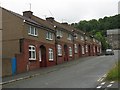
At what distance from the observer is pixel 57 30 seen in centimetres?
4291

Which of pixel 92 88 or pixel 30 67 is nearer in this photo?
pixel 92 88

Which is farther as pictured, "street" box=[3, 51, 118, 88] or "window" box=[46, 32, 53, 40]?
"window" box=[46, 32, 53, 40]

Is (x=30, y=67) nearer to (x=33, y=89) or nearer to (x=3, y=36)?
(x=3, y=36)

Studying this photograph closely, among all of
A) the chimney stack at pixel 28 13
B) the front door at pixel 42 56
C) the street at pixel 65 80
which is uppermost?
the chimney stack at pixel 28 13

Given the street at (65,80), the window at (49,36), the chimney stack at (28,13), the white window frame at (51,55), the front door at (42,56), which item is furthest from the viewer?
the chimney stack at (28,13)

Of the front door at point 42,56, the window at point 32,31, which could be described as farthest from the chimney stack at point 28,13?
the window at point 32,31

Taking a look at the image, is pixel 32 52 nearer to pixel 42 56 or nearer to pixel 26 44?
pixel 26 44

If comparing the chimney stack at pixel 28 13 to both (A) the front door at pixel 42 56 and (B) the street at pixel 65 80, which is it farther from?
(B) the street at pixel 65 80

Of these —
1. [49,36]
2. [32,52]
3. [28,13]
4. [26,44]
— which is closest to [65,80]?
[26,44]

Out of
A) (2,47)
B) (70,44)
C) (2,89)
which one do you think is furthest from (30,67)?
(70,44)

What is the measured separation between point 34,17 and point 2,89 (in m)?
26.3

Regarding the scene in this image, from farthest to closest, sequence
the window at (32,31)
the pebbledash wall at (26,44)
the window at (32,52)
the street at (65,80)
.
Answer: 1. the window at (32,31)
2. the window at (32,52)
3. the pebbledash wall at (26,44)
4. the street at (65,80)

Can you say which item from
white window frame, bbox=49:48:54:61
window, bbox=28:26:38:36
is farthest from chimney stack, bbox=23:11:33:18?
window, bbox=28:26:38:36

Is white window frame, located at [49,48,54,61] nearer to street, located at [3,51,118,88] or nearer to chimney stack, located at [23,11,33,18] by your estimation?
chimney stack, located at [23,11,33,18]
